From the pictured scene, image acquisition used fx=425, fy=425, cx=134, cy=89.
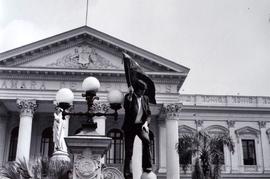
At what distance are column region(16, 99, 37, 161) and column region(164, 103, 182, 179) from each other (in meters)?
9.88

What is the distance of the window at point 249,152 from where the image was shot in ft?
132

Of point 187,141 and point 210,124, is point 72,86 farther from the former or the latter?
point 210,124

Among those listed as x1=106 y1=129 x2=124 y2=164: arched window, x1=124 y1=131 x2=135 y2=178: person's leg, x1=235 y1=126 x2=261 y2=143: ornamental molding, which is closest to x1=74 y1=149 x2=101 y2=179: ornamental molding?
x1=124 y1=131 x2=135 y2=178: person's leg

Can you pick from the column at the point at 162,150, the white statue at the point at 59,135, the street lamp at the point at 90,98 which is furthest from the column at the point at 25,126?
the street lamp at the point at 90,98

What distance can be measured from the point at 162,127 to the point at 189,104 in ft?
18.1

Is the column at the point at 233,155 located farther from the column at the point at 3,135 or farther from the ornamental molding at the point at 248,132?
the column at the point at 3,135

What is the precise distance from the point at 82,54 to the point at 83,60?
0.55 meters

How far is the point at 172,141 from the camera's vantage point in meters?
30.9

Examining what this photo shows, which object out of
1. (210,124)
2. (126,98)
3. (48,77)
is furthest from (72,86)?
(126,98)

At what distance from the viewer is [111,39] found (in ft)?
108

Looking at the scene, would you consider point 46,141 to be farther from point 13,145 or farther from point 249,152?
point 249,152

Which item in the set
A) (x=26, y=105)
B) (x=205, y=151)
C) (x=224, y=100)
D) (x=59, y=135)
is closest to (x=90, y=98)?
(x=59, y=135)

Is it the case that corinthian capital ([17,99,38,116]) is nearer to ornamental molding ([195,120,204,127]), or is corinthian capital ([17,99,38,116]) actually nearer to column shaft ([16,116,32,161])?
column shaft ([16,116,32,161])

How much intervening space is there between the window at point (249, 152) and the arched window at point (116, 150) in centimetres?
1234
